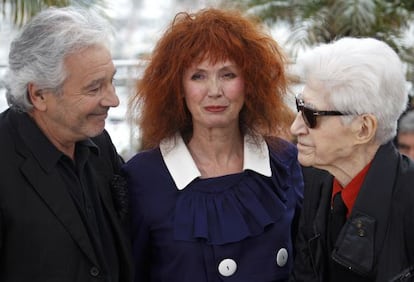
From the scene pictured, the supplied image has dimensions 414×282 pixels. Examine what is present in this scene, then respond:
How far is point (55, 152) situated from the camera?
7.88 feet

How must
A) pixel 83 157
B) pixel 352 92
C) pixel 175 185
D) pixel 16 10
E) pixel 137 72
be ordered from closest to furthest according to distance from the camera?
pixel 352 92 < pixel 83 157 < pixel 175 185 < pixel 137 72 < pixel 16 10

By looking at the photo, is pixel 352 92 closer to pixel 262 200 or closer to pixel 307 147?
pixel 307 147

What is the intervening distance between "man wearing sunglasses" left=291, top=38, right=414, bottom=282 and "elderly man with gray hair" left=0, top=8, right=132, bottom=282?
0.73m

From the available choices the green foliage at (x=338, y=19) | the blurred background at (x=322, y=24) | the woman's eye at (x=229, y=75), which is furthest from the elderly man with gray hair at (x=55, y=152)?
the green foliage at (x=338, y=19)

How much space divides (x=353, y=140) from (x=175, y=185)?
2.76 ft

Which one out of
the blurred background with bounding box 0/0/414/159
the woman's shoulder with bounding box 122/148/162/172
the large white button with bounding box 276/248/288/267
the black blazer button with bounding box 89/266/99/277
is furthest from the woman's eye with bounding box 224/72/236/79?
the blurred background with bounding box 0/0/414/159

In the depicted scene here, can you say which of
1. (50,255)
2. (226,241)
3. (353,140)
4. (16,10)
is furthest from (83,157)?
(16,10)

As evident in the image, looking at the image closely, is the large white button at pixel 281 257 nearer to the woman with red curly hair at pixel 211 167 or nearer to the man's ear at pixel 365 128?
the woman with red curly hair at pixel 211 167

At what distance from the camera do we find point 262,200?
2.85 meters

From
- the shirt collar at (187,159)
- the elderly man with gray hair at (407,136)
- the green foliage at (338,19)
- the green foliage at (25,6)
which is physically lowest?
the elderly man with gray hair at (407,136)

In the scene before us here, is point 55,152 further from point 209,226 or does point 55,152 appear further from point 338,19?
point 338,19

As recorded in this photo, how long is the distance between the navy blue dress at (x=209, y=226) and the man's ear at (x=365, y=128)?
69 centimetres

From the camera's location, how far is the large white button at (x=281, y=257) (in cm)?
279

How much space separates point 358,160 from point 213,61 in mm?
781
